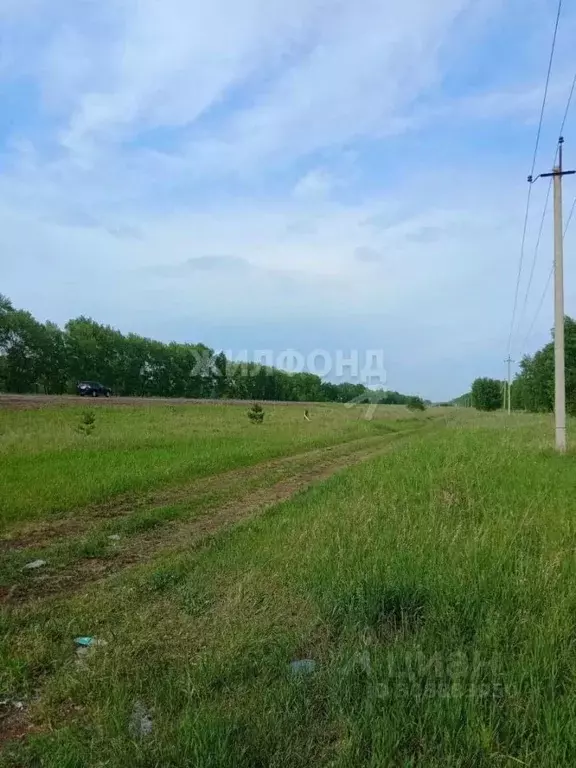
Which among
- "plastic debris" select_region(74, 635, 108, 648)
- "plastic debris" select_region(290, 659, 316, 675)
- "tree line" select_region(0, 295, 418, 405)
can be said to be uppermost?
"tree line" select_region(0, 295, 418, 405)

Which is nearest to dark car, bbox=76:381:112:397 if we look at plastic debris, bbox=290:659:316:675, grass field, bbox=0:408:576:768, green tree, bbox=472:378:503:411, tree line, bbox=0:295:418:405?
tree line, bbox=0:295:418:405

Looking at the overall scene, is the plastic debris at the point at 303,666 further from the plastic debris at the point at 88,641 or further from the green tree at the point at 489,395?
the green tree at the point at 489,395

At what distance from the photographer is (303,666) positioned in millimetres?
3299

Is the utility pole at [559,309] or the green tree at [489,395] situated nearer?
the utility pole at [559,309]

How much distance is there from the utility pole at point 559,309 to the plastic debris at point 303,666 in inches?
516

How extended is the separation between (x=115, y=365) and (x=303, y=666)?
6962 centimetres

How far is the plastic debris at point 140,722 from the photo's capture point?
273 cm

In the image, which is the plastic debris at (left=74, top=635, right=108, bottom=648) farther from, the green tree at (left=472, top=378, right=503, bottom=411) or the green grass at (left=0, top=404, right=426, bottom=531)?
the green tree at (left=472, top=378, right=503, bottom=411)

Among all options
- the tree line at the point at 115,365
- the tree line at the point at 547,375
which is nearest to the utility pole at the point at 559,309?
the tree line at the point at 547,375

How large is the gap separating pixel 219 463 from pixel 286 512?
625cm

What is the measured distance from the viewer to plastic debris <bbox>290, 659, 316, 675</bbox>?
127 inches

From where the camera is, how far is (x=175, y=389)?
79250mm

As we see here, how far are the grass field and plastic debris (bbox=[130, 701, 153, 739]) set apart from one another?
17 millimetres

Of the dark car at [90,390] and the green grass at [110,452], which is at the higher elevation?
the dark car at [90,390]
